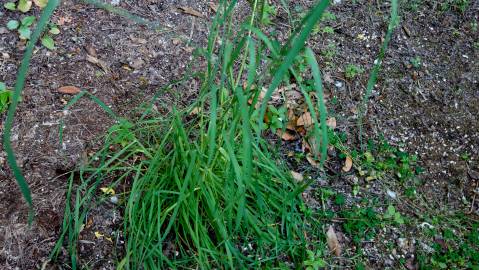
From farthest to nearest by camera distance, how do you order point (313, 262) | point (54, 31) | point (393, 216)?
point (54, 31) < point (393, 216) < point (313, 262)

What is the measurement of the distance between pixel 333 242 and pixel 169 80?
1.08 m

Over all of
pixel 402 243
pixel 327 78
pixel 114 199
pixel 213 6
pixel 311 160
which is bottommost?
pixel 114 199

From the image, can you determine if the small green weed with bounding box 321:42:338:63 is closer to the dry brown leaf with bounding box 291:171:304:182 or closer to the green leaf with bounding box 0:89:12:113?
the dry brown leaf with bounding box 291:171:304:182

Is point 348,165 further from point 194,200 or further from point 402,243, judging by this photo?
point 194,200

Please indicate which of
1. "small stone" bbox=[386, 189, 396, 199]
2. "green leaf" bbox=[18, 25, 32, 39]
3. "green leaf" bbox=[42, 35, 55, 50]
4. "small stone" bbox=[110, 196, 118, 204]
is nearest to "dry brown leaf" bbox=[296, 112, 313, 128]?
"small stone" bbox=[386, 189, 396, 199]

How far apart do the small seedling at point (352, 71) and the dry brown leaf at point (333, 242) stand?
0.94 m

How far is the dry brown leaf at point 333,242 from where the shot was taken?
6.56 feet

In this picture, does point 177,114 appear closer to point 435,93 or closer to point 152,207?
point 152,207

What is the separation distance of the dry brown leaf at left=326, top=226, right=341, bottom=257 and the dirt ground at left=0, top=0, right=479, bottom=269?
0.18 m

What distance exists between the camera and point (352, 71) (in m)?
2.66

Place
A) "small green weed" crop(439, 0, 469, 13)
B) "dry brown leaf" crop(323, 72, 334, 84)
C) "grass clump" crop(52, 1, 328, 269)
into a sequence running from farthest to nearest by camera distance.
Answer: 1. "small green weed" crop(439, 0, 469, 13)
2. "dry brown leaf" crop(323, 72, 334, 84)
3. "grass clump" crop(52, 1, 328, 269)

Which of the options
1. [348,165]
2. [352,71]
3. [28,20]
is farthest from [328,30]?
[28,20]

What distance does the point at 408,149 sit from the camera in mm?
2412

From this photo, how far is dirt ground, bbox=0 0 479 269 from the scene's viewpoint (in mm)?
1890
